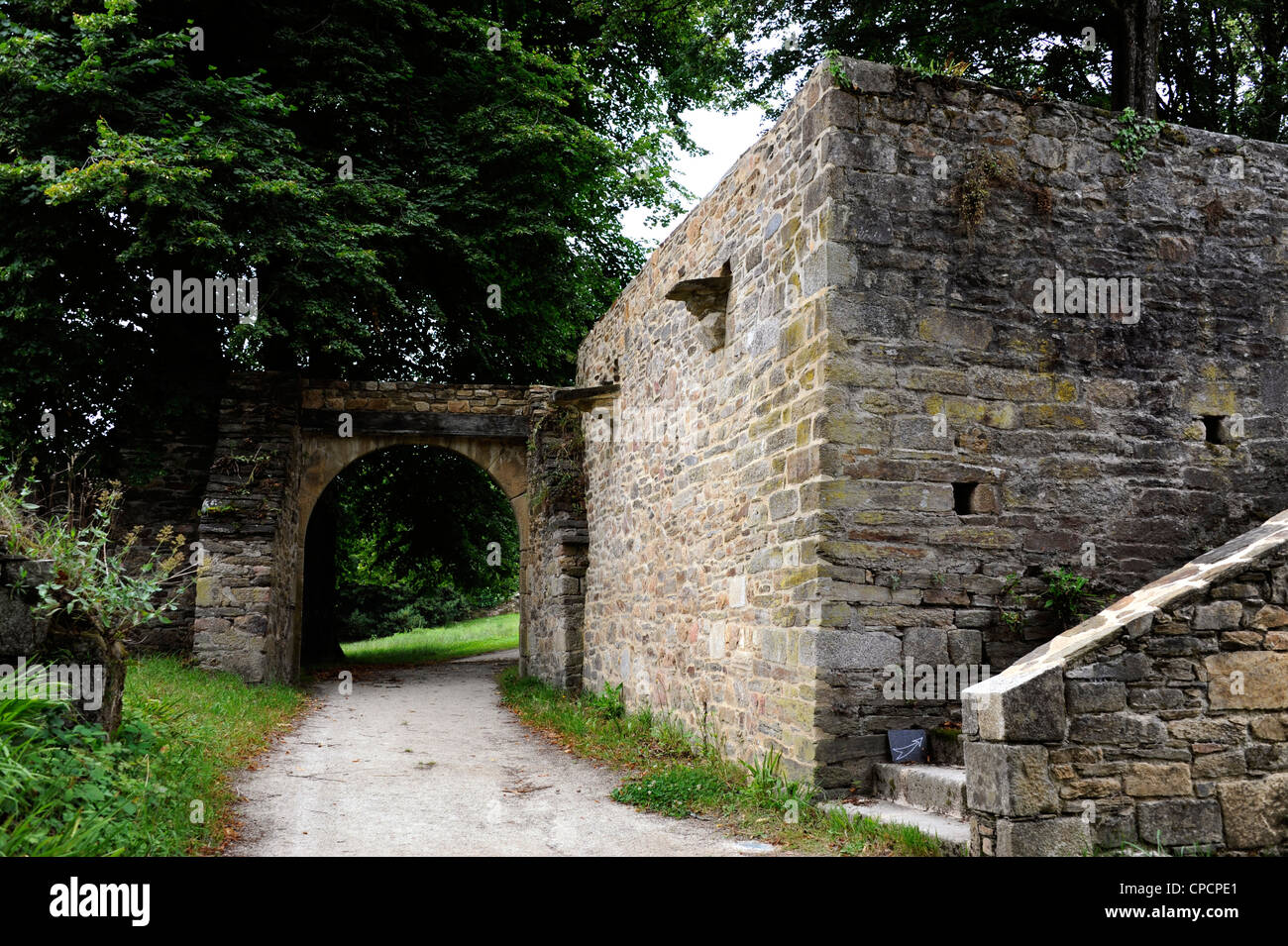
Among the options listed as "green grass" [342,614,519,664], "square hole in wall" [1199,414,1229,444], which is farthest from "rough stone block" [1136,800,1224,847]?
"green grass" [342,614,519,664]

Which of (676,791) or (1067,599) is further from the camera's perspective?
(676,791)

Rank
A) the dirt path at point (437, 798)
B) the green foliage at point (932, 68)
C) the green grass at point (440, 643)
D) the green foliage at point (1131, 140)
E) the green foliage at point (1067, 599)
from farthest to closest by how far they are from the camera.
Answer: the green grass at point (440, 643)
the green foliage at point (1131, 140)
the green foliage at point (932, 68)
the green foliage at point (1067, 599)
the dirt path at point (437, 798)

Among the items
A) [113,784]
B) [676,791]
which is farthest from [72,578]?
[676,791]

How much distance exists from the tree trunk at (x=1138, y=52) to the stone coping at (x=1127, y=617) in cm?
842

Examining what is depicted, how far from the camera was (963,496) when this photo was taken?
5801 millimetres

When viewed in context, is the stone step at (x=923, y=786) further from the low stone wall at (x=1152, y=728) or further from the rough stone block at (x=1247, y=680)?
the rough stone block at (x=1247, y=680)

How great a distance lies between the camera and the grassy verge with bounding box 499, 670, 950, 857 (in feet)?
15.7

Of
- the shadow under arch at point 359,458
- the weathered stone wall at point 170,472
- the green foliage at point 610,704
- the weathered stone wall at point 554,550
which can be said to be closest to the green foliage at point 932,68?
the green foliage at point 610,704

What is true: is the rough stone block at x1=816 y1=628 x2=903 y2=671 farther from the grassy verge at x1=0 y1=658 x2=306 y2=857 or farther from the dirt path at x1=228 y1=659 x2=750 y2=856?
the grassy verge at x1=0 y1=658 x2=306 y2=857

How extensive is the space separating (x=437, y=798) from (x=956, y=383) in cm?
418

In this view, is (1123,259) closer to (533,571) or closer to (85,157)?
(533,571)

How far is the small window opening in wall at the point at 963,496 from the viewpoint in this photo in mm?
5777

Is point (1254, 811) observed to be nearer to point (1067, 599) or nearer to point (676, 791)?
point (1067, 599)
